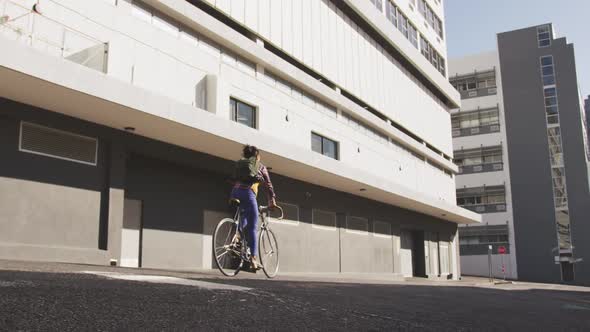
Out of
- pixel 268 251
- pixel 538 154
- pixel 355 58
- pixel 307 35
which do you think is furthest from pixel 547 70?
pixel 268 251

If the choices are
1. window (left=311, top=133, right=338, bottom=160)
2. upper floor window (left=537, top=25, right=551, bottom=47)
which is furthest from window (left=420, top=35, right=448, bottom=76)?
upper floor window (left=537, top=25, right=551, bottom=47)

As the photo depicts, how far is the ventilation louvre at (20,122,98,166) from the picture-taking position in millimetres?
13523

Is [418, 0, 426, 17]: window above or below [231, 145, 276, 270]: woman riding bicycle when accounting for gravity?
above

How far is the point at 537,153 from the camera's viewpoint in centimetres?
6019

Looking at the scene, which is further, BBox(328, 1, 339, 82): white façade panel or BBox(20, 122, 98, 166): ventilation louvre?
BBox(328, 1, 339, 82): white façade panel

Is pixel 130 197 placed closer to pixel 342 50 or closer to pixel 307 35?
pixel 307 35

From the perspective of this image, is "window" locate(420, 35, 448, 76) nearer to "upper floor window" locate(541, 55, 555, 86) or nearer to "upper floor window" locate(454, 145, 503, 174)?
"upper floor window" locate(454, 145, 503, 174)

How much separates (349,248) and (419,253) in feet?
35.3

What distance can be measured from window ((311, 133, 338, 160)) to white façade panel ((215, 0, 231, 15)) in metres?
6.94

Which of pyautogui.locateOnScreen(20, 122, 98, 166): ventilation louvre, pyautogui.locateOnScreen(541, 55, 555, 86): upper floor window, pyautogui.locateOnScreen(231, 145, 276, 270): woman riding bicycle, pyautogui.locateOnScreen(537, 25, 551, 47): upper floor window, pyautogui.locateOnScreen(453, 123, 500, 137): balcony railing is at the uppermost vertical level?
pyautogui.locateOnScreen(537, 25, 551, 47): upper floor window


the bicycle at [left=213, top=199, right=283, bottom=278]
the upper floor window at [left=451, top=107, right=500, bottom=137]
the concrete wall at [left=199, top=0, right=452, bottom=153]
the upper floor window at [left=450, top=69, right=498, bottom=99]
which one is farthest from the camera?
the upper floor window at [left=450, top=69, right=498, bottom=99]

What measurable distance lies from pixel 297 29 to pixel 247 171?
1628 centimetres

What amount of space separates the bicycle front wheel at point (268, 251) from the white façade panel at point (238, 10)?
39.3ft

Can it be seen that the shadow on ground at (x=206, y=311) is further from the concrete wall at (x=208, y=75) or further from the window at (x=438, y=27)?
the window at (x=438, y=27)
